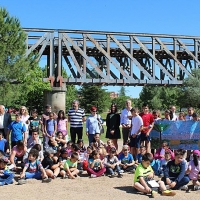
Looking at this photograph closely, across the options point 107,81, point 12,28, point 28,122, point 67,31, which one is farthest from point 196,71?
point 28,122

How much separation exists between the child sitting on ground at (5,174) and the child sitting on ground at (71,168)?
4.67 feet

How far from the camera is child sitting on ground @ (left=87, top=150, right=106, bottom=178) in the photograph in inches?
404

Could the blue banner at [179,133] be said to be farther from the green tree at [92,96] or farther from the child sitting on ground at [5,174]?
the green tree at [92,96]

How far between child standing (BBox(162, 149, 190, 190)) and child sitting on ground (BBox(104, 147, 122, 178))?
168 centimetres

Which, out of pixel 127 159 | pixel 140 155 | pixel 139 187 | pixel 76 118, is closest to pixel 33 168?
pixel 127 159

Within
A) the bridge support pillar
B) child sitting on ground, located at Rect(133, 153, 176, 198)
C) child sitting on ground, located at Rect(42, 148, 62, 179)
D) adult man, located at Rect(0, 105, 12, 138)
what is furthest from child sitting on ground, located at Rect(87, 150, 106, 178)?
the bridge support pillar

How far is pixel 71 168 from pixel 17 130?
6.95 feet

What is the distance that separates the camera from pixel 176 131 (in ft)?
41.3

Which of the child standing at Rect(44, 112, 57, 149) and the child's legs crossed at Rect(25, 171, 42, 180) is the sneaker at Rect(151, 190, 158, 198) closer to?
the child's legs crossed at Rect(25, 171, 42, 180)

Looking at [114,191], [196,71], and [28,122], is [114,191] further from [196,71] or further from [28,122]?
[196,71]

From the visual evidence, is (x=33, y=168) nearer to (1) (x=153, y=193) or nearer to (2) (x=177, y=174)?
(1) (x=153, y=193)

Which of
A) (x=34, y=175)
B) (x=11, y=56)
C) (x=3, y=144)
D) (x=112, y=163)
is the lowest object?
(x=34, y=175)

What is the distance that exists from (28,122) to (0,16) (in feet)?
57.7

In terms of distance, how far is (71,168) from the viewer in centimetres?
1023
